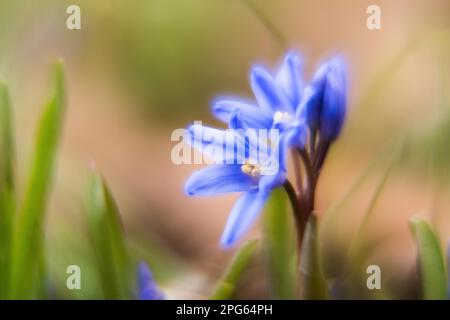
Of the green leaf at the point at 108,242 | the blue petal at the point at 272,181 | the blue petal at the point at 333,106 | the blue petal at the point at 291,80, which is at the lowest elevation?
the green leaf at the point at 108,242

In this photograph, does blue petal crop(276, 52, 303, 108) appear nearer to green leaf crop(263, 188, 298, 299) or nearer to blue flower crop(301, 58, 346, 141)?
blue flower crop(301, 58, 346, 141)

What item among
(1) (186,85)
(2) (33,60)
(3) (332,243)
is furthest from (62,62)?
(3) (332,243)

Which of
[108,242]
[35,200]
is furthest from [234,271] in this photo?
[35,200]

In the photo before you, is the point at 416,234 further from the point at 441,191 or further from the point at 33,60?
the point at 33,60

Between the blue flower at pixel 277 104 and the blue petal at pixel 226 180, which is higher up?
the blue flower at pixel 277 104

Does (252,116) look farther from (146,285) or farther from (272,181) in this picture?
(146,285)

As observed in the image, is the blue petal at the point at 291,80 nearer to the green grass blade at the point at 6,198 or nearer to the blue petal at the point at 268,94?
the blue petal at the point at 268,94

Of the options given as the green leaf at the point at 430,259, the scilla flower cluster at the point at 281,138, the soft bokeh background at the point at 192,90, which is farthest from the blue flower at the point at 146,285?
the green leaf at the point at 430,259

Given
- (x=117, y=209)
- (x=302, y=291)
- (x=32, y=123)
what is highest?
(x=32, y=123)
